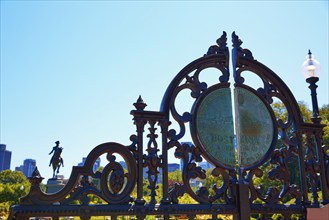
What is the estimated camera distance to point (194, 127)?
6.43 meters

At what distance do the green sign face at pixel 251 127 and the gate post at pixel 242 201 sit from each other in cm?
45

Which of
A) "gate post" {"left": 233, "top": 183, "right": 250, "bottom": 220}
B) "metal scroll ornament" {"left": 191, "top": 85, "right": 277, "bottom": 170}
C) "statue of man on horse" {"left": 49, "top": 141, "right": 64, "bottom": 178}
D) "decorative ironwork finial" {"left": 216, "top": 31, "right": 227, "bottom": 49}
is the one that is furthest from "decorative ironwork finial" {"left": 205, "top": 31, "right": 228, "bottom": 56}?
"statue of man on horse" {"left": 49, "top": 141, "right": 64, "bottom": 178}

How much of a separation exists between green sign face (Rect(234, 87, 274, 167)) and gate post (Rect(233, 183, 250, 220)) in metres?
0.45

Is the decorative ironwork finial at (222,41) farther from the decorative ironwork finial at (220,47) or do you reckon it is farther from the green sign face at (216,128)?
the green sign face at (216,128)

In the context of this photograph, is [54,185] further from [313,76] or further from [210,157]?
[313,76]

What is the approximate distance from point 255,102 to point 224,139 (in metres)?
1.14

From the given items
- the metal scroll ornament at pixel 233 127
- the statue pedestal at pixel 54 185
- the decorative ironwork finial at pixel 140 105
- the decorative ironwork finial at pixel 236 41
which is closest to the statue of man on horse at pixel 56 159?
the statue pedestal at pixel 54 185

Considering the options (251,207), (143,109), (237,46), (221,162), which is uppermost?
(237,46)

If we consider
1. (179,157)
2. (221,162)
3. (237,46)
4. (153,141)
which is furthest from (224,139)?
(237,46)

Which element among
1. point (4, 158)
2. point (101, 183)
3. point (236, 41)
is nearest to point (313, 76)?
point (236, 41)

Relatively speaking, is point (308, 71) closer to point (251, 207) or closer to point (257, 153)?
point (257, 153)

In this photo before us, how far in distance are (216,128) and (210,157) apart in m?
0.57

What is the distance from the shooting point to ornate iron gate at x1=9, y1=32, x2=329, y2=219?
5602 mm

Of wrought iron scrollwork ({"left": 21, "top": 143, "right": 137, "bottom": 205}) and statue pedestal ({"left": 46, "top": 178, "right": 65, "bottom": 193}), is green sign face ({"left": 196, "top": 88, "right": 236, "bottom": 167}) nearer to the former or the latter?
wrought iron scrollwork ({"left": 21, "top": 143, "right": 137, "bottom": 205})
